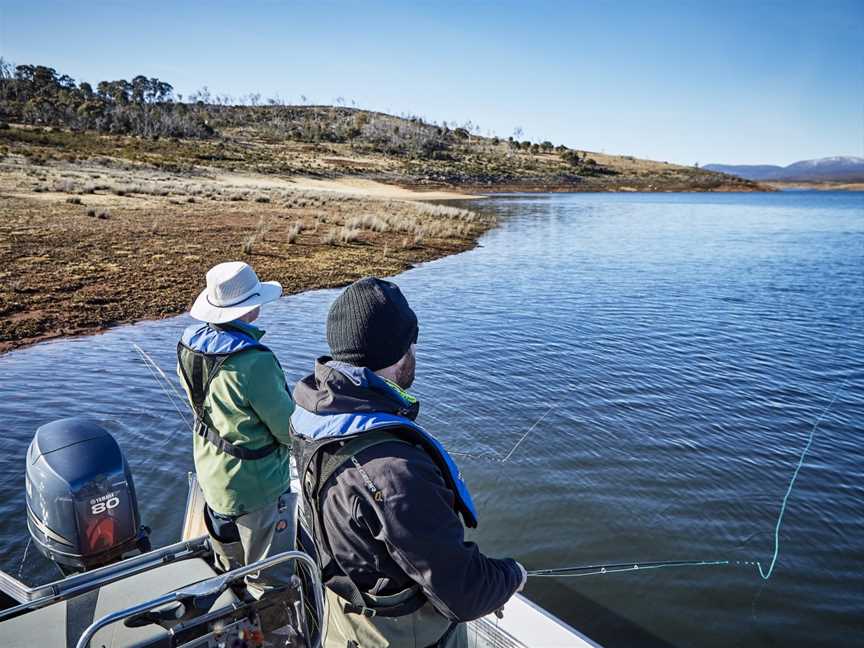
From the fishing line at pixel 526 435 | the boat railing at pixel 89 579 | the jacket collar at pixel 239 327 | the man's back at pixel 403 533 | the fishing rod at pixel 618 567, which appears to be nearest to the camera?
the man's back at pixel 403 533

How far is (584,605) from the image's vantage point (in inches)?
181

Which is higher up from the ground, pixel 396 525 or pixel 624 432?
pixel 396 525

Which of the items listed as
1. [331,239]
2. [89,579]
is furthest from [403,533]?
[331,239]

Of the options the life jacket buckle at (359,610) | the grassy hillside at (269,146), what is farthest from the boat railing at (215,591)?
the grassy hillside at (269,146)

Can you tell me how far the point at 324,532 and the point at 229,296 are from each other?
5.60ft

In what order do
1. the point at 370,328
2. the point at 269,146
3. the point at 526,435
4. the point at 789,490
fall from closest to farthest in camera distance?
the point at 370,328, the point at 789,490, the point at 526,435, the point at 269,146

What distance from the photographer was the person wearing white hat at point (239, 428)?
10.1ft

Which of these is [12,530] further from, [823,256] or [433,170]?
[433,170]

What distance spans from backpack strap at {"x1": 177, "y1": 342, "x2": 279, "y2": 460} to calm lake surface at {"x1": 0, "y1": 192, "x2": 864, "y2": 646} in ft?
8.29

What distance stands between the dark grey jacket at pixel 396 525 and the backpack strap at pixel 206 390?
1206 mm

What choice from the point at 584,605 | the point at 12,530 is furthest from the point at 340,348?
the point at 12,530

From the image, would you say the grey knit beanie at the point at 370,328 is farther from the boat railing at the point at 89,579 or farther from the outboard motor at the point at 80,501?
the outboard motor at the point at 80,501

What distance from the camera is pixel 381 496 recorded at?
182 centimetres

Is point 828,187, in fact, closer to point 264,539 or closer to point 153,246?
point 153,246
